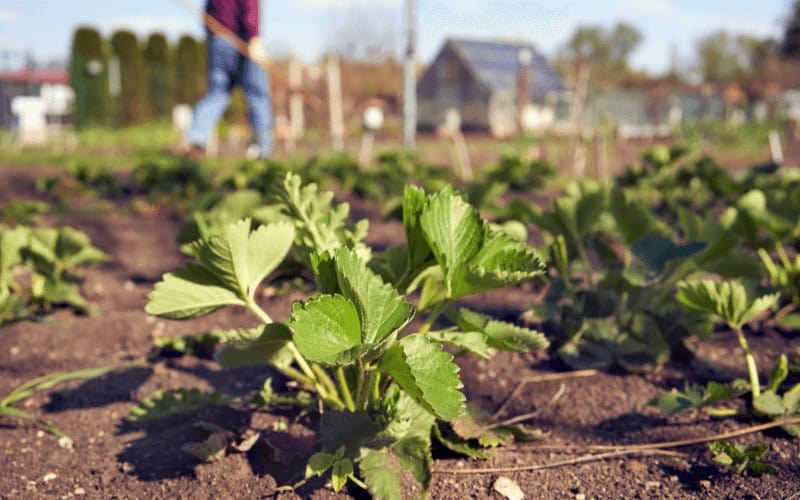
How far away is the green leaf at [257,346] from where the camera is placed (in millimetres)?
1528

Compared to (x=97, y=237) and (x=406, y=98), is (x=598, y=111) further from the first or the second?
(x=97, y=237)

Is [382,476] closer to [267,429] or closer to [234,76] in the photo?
[267,429]

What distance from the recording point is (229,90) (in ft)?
26.0

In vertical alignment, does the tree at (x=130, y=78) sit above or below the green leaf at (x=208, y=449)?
above

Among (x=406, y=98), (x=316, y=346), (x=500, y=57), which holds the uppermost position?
(x=500, y=57)

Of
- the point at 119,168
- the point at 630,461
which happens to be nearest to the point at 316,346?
the point at 630,461

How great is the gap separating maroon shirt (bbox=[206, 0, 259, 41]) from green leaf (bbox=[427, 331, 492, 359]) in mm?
6401

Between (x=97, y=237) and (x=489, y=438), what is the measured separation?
10.0 feet

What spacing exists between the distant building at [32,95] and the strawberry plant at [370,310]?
1476cm

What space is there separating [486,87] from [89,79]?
1057cm

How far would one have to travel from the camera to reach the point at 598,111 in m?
26.0

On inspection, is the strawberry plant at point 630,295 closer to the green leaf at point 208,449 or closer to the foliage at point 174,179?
the green leaf at point 208,449

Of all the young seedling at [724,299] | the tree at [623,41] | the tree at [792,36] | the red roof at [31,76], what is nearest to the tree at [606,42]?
the tree at [623,41]

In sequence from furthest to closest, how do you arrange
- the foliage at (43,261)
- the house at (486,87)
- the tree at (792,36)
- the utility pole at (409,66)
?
the tree at (792,36) → the house at (486,87) → the utility pole at (409,66) → the foliage at (43,261)
